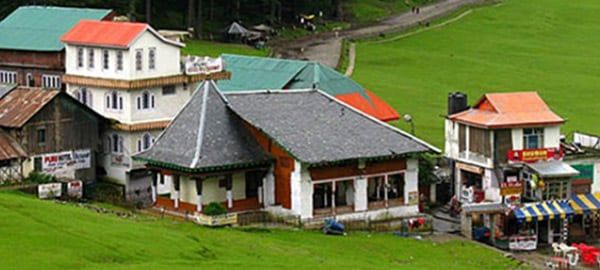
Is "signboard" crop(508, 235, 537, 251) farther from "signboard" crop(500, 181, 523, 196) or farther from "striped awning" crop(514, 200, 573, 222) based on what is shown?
"signboard" crop(500, 181, 523, 196)

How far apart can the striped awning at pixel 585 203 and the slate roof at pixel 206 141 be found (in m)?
11.2

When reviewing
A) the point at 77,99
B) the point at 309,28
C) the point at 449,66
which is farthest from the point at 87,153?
the point at 309,28

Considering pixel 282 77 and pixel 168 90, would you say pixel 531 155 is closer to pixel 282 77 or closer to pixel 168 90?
pixel 282 77

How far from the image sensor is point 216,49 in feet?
320

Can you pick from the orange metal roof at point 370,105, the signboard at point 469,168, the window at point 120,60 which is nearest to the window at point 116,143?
the window at point 120,60

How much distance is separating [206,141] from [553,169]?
13054 mm

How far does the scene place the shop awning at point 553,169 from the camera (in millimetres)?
58406

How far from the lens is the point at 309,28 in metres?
113

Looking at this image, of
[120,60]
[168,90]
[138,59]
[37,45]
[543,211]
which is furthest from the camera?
[37,45]

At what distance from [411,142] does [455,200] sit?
165 inches

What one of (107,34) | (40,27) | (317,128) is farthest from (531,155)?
(40,27)

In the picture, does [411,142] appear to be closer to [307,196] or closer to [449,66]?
[307,196]

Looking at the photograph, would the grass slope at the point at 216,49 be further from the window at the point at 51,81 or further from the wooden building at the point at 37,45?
the window at the point at 51,81

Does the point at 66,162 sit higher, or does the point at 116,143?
the point at 116,143
